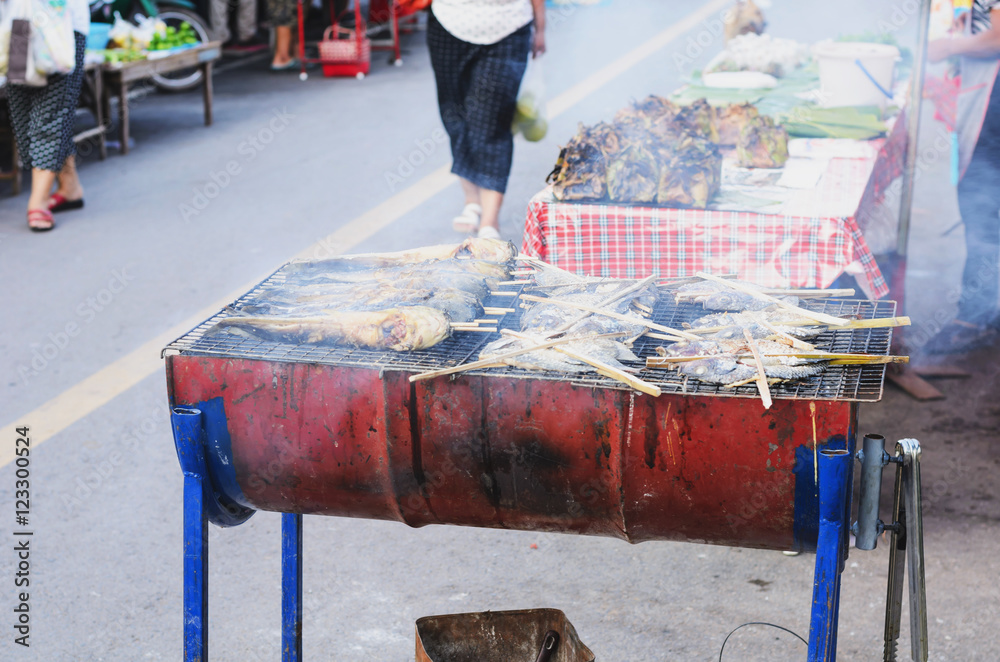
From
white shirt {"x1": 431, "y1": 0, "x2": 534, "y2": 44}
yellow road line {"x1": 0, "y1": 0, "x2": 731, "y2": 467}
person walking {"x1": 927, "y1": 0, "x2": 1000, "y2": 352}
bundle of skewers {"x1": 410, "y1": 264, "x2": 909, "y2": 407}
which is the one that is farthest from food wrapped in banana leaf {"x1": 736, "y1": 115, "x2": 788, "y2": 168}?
yellow road line {"x1": 0, "y1": 0, "x2": 731, "y2": 467}

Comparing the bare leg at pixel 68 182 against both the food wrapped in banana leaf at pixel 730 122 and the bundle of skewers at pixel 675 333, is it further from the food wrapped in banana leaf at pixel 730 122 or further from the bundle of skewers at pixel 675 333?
the bundle of skewers at pixel 675 333

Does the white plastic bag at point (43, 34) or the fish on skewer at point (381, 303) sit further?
the white plastic bag at point (43, 34)

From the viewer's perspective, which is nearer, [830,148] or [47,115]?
[830,148]

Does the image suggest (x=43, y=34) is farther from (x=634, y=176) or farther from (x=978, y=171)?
(x=978, y=171)

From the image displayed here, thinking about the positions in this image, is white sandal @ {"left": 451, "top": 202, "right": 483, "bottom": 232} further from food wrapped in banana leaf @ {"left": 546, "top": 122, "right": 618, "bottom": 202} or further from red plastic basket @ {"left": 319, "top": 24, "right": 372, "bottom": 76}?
red plastic basket @ {"left": 319, "top": 24, "right": 372, "bottom": 76}

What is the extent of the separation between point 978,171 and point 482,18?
2.75 metres

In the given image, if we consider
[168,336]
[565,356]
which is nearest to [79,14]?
[168,336]

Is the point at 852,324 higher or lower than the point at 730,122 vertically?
lower

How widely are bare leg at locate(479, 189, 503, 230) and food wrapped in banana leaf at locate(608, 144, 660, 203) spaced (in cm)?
243

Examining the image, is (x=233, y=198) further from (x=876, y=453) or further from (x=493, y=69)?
(x=876, y=453)

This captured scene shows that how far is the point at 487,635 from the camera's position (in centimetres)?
247

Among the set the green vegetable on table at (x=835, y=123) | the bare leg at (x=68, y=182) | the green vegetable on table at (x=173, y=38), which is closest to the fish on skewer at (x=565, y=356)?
the green vegetable on table at (x=835, y=123)

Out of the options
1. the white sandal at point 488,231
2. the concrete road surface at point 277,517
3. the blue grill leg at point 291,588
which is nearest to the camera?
the blue grill leg at point 291,588

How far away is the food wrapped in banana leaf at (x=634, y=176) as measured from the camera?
3.73 meters
